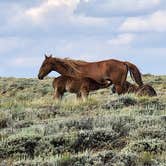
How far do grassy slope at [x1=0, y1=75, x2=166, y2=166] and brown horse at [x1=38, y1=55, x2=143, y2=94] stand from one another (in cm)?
442

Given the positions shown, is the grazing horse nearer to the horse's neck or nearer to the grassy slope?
the horse's neck

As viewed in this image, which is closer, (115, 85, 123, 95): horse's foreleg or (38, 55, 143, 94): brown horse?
(38, 55, 143, 94): brown horse

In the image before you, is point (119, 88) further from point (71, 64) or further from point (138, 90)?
point (71, 64)

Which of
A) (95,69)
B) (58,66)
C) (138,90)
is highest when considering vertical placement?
(58,66)

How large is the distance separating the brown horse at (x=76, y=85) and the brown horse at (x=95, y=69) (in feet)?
0.46

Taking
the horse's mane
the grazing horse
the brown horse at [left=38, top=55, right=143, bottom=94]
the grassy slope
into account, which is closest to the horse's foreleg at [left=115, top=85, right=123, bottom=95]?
the brown horse at [left=38, top=55, right=143, bottom=94]

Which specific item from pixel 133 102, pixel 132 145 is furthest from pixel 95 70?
pixel 132 145

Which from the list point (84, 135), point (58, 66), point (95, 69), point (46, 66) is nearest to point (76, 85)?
point (95, 69)

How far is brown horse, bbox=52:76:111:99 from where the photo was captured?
732 inches

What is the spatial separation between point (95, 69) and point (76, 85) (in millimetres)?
779

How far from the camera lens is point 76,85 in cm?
1888

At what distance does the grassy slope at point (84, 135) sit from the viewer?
9148 millimetres

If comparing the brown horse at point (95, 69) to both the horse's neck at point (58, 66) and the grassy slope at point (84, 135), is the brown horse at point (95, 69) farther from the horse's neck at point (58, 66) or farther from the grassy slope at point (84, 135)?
the grassy slope at point (84, 135)

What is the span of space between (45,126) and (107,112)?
2358mm
